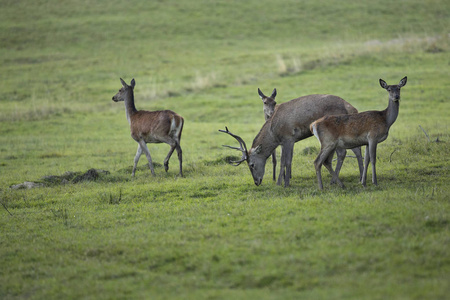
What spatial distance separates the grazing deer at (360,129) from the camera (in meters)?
10.9

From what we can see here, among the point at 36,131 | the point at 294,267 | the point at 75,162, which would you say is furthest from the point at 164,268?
the point at 36,131

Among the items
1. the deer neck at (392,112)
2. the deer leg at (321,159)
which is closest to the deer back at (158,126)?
→ the deer leg at (321,159)

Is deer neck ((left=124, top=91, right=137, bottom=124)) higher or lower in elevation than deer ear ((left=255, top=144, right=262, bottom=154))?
higher

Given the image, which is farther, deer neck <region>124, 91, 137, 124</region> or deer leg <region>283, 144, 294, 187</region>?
deer neck <region>124, 91, 137, 124</region>

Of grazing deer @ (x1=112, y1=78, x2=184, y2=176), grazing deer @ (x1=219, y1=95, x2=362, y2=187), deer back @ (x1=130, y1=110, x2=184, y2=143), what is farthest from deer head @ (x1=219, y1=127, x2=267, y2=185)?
deer back @ (x1=130, y1=110, x2=184, y2=143)

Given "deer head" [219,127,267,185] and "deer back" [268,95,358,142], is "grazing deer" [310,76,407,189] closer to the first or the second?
"deer back" [268,95,358,142]

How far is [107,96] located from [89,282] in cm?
2545

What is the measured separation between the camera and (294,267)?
7207 millimetres

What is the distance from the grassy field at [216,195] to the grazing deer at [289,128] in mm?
501

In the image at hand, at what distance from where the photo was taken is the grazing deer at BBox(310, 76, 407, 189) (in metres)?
10.9

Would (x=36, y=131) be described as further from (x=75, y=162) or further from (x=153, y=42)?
(x=153, y=42)

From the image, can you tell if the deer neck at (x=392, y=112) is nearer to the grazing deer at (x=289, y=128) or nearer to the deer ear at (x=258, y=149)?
the grazing deer at (x=289, y=128)

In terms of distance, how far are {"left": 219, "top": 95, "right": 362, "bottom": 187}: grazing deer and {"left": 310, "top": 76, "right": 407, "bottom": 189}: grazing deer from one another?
32.3 inches

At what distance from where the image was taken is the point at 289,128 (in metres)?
12.4
